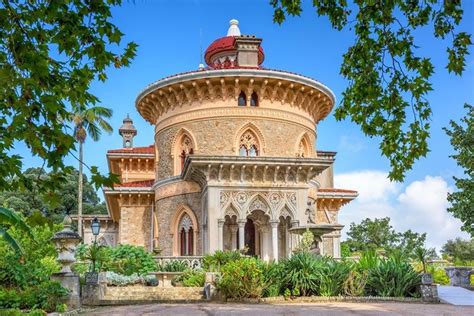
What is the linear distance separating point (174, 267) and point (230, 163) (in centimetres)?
451

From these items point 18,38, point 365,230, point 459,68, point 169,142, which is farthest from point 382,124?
point 365,230

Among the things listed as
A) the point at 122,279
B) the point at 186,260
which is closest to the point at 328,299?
the point at 122,279

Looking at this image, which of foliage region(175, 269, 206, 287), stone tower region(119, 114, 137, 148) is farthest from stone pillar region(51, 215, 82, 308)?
stone tower region(119, 114, 137, 148)

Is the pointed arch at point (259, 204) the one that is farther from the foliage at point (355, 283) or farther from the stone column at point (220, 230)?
the foliage at point (355, 283)

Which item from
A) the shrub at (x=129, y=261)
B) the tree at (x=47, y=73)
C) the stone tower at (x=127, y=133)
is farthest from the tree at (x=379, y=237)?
the tree at (x=47, y=73)

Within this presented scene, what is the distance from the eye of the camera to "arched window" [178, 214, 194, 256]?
26172 millimetres

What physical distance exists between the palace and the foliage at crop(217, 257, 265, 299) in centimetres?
699

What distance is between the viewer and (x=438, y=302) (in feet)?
48.7

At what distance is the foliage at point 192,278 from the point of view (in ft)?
57.6

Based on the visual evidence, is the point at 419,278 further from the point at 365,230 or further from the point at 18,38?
the point at 365,230

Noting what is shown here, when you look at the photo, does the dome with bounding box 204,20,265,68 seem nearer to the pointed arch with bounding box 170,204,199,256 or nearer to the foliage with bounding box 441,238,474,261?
the pointed arch with bounding box 170,204,199,256

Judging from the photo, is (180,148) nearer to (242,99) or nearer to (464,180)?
(242,99)

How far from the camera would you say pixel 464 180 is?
24672mm

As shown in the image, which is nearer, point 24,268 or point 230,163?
point 24,268
